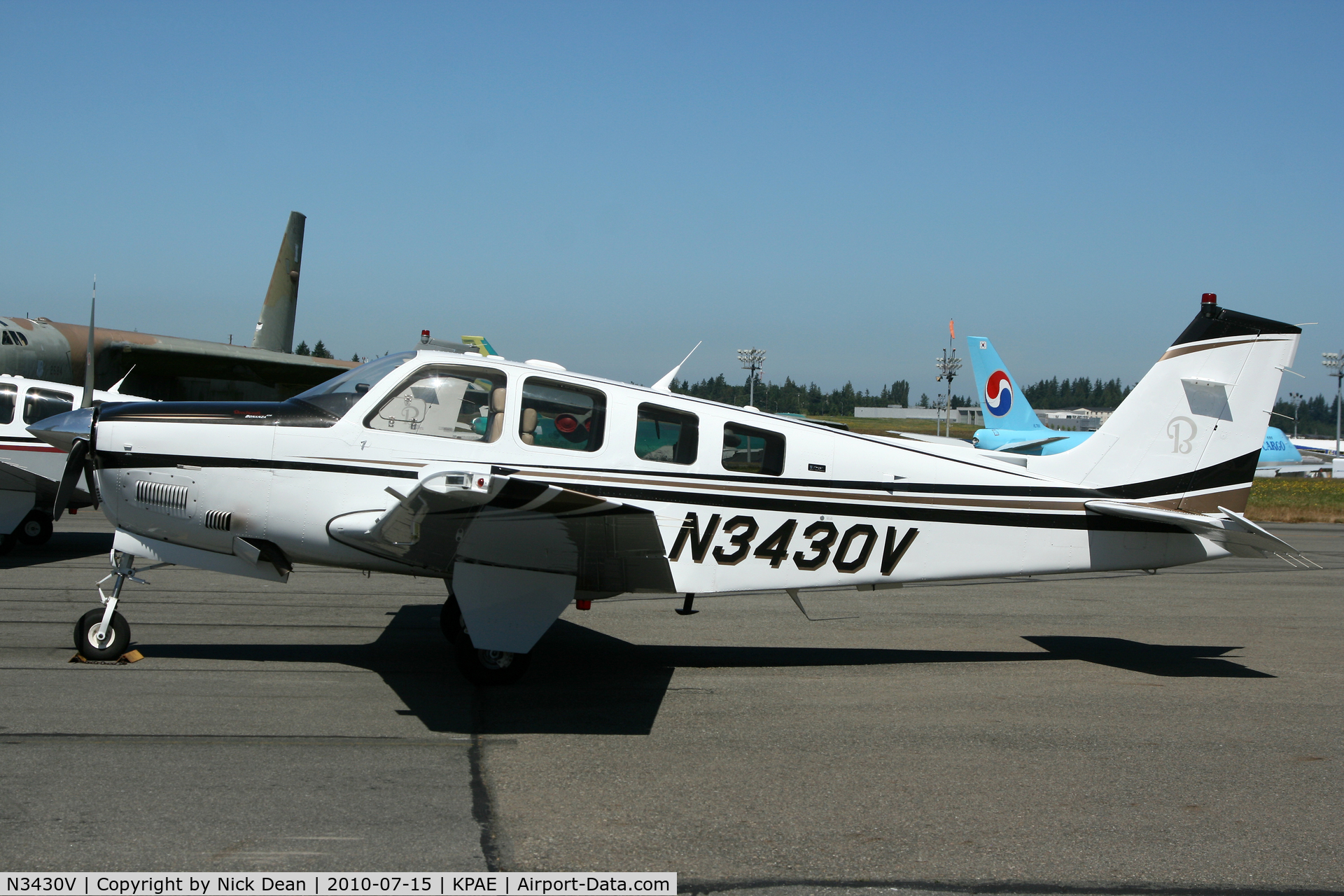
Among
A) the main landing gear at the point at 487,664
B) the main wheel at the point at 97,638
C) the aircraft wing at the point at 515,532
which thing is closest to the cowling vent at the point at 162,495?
the main wheel at the point at 97,638

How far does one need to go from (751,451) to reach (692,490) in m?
0.51

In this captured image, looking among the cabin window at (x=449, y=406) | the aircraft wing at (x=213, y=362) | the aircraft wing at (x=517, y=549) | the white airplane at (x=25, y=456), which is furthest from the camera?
the aircraft wing at (x=213, y=362)

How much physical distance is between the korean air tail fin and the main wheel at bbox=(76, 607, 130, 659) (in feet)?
22.5

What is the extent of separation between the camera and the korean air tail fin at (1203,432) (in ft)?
24.9

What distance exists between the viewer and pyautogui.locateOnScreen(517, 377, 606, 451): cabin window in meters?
6.58

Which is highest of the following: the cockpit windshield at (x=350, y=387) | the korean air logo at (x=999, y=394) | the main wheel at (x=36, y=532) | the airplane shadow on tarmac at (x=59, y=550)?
the korean air logo at (x=999, y=394)

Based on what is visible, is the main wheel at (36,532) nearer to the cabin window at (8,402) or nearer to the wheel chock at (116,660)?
the cabin window at (8,402)

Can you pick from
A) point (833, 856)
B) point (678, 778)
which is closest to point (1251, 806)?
point (833, 856)

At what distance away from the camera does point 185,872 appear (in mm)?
3621

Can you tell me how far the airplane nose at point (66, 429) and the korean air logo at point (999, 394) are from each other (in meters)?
30.7

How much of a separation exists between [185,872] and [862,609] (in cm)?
759

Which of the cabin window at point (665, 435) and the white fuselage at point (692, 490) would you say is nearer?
the white fuselage at point (692, 490)

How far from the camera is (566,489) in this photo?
589 centimetres

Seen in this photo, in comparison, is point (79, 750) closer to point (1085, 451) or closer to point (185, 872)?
point (185, 872)
